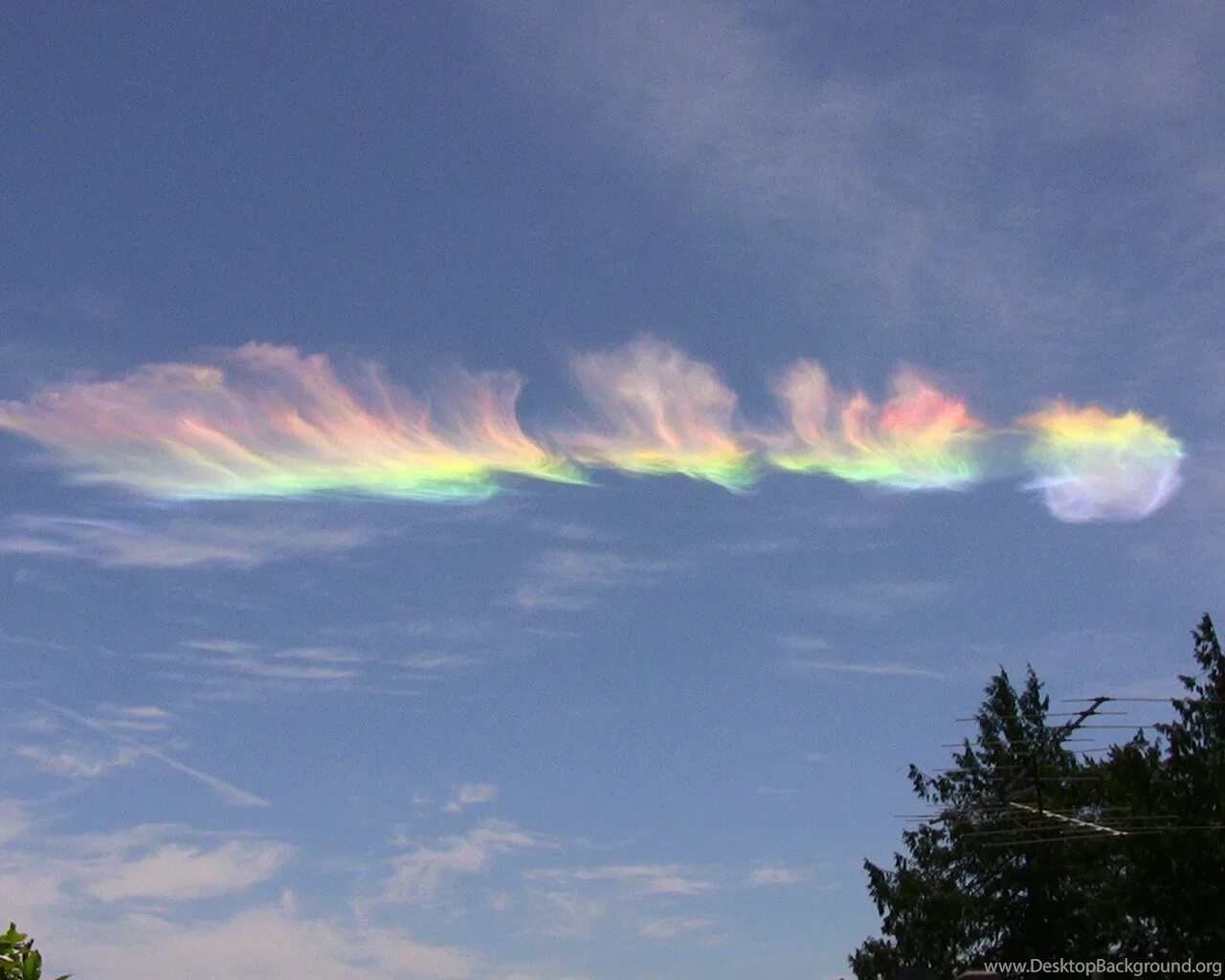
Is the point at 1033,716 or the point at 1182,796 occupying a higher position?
the point at 1033,716

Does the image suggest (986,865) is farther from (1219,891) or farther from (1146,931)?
(1219,891)

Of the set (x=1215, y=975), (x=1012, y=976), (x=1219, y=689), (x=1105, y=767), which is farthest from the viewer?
(x=1105, y=767)

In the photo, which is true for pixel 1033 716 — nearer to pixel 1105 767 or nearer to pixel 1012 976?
pixel 1105 767

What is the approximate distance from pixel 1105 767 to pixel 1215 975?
1256 centimetres

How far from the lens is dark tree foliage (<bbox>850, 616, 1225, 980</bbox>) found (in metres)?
46.7

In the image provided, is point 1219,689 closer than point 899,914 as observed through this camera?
Yes

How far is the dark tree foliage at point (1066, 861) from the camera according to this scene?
46.7 metres

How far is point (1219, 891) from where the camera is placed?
4631 centimetres

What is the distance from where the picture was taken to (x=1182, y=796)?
156ft

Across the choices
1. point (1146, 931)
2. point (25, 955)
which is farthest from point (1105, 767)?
point (25, 955)

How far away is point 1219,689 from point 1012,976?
49.3ft

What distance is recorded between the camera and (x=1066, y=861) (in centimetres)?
5541

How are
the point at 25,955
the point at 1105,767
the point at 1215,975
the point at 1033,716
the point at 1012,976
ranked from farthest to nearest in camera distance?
the point at 1033,716, the point at 1105,767, the point at 1012,976, the point at 1215,975, the point at 25,955

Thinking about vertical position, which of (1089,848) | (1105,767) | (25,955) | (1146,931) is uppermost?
(1105,767)
